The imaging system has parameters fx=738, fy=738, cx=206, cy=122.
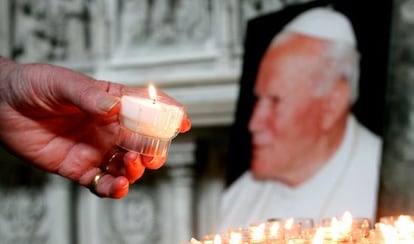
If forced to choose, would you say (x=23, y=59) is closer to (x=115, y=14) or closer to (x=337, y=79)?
(x=115, y=14)

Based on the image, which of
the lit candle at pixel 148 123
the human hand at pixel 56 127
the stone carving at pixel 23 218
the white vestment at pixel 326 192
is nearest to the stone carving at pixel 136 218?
the stone carving at pixel 23 218

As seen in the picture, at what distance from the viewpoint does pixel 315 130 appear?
167cm

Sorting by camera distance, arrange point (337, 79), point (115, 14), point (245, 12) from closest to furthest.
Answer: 1. point (337, 79)
2. point (245, 12)
3. point (115, 14)

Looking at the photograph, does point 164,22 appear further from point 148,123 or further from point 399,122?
point 148,123

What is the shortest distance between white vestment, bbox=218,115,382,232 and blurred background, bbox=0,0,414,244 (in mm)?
99

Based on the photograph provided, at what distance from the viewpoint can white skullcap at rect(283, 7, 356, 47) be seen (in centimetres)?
161

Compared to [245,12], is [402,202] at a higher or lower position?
lower

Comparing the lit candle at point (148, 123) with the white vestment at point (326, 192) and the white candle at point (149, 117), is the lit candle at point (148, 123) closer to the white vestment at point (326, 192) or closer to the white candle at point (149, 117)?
the white candle at point (149, 117)

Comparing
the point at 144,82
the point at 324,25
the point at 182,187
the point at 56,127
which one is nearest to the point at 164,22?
the point at 144,82

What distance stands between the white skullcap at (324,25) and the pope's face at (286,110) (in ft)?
0.09

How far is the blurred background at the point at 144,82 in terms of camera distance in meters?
1.97

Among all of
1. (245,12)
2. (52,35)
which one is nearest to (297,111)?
(245,12)

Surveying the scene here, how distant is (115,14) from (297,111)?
69cm

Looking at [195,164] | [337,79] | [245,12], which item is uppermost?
[245,12]
